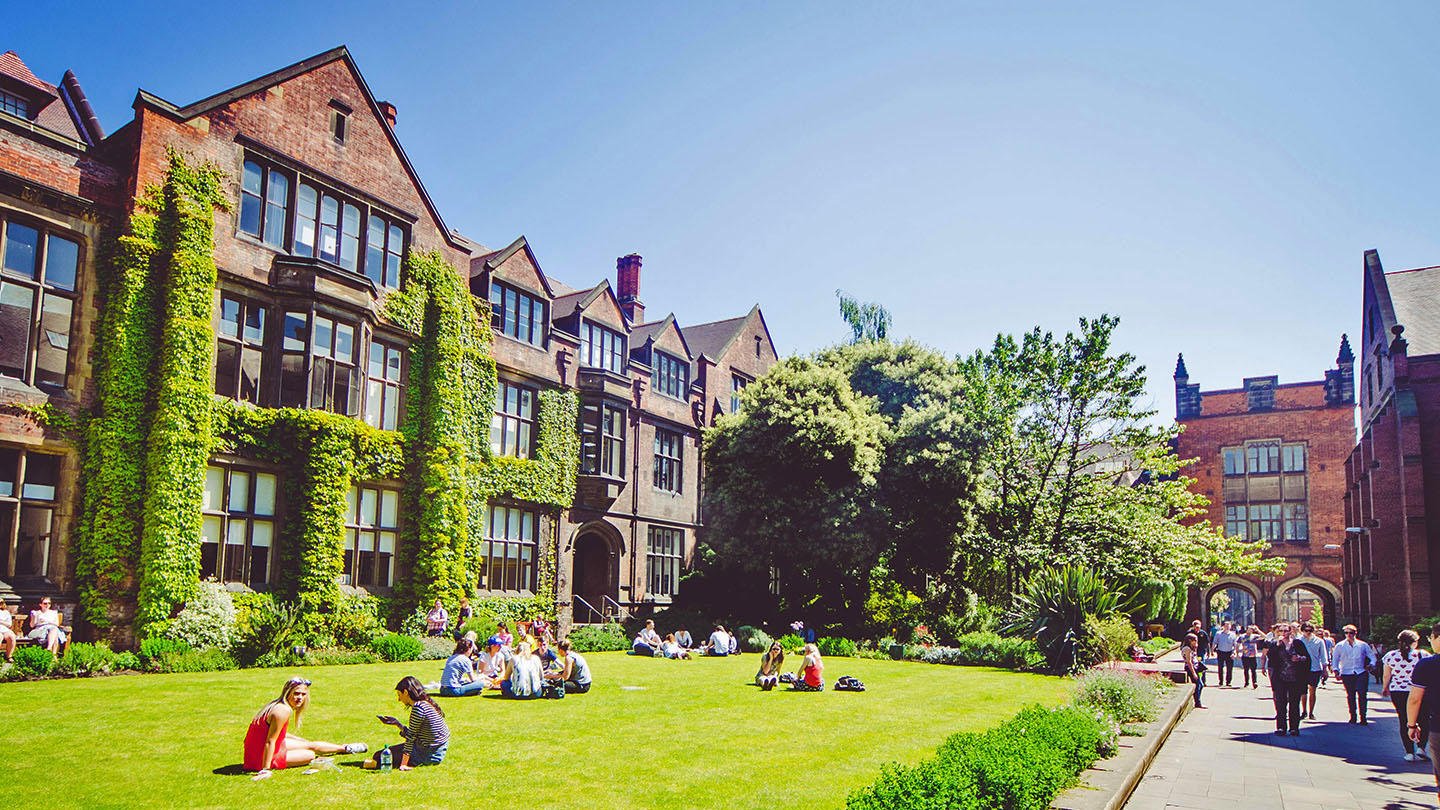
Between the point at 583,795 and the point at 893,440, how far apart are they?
25870mm

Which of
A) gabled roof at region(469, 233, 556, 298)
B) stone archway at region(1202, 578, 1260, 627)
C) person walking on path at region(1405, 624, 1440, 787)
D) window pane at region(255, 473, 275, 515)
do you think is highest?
gabled roof at region(469, 233, 556, 298)

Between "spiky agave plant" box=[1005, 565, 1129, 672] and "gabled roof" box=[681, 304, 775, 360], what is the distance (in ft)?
62.1

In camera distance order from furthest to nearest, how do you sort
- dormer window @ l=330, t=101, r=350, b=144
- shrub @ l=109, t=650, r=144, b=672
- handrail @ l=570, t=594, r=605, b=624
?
handrail @ l=570, t=594, r=605, b=624, dormer window @ l=330, t=101, r=350, b=144, shrub @ l=109, t=650, r=144, b=672

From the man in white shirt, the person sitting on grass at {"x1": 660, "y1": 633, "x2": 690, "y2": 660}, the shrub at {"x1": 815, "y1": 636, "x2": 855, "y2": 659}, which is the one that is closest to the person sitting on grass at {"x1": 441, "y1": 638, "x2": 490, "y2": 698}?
the person sitting on grass at {"x1": 660, "y1": 633, "x2": 690, "y2": 660}

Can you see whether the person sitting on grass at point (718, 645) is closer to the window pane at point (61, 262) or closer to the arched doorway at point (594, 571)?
the arched doorway at point (594, 571)

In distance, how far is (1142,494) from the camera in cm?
3522

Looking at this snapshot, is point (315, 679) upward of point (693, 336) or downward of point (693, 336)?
downward

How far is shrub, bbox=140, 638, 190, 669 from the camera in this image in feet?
60.1

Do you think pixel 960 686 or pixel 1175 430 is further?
pixel 1175 430

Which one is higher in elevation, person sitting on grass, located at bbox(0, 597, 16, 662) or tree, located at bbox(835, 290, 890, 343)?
tree, located at bbox(835, 290, 890, 343)

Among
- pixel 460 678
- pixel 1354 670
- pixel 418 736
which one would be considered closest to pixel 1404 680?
pixel 1354 670

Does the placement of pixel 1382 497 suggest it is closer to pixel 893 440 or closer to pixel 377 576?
pixel 893 440

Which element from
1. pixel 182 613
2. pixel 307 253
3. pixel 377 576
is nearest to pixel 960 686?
pixel 377 576

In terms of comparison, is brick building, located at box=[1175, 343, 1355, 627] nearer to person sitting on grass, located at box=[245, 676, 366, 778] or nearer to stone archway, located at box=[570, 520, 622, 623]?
stone archway, located at box=[570, 520, 622, 623]
